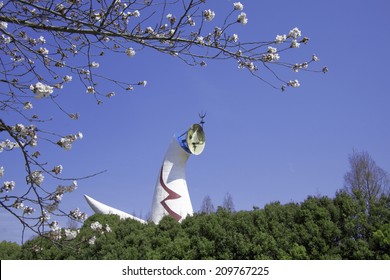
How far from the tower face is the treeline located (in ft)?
20.2

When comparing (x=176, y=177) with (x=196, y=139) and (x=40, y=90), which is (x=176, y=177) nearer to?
(x=196, y=139)

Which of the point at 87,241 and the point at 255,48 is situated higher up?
the point at 255,48

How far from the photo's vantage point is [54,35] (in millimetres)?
4105

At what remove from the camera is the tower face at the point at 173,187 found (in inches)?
512

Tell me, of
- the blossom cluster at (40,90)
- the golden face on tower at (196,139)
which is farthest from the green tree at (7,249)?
the blossom cluster at (40,90)

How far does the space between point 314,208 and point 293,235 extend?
0.55 m

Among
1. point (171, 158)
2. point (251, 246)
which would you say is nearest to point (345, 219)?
point (251, 246)

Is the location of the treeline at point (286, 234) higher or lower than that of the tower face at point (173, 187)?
lower

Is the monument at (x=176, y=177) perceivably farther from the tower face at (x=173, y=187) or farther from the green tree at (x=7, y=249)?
the green tree at (x=7, y=249)

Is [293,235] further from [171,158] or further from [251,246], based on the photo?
[171,158]

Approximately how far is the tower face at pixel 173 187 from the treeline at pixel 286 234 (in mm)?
6149

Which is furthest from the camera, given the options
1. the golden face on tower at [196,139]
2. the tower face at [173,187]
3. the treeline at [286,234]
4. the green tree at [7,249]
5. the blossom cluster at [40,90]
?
the golden face on tower at [196,139]

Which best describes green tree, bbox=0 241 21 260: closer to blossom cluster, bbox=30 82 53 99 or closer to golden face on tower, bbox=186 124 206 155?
golden face on tower, bbox=186 124 206 155

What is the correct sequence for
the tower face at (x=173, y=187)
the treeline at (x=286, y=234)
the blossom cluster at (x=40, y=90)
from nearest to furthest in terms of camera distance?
the blossom cluster at (x=40, y=90) → the treeline at (x=286, y=234) → the tower face at (x=173, y=187)
